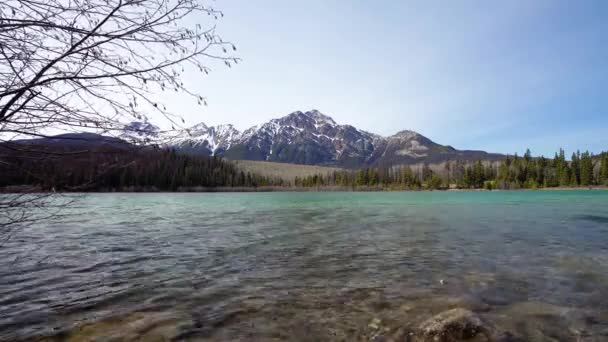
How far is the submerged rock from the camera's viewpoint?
20.9 feet

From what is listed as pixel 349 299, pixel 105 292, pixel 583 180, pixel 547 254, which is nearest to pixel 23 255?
pixel 105 292

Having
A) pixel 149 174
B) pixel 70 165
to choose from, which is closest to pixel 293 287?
pixel 70 165

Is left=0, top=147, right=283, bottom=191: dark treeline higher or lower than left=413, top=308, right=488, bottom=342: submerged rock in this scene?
higher

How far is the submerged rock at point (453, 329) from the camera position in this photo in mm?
6382

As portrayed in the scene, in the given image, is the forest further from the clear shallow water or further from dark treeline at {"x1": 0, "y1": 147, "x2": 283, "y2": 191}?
the clear shallow water

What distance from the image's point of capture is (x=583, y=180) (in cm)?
15875

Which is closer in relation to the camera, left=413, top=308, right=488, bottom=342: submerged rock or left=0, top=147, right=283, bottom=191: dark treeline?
left=0, top=147, right=283, bottom=191: dark treeline

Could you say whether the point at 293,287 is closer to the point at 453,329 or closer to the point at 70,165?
the point at 453,329

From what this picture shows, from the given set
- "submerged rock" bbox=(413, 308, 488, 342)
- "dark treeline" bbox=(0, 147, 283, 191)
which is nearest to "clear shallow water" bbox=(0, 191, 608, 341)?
"submerged rock" bbox=(413, 308, 488, 342)

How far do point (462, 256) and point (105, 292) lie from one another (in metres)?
13.2

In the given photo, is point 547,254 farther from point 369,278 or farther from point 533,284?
point 369,278

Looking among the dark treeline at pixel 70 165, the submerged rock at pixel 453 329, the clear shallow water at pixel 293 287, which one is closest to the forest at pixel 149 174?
the dark treeline at pixel 70 165

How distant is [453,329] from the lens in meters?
6.53

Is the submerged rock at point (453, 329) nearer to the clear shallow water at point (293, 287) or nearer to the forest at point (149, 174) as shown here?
the clear shallow water at point (293, 287)
